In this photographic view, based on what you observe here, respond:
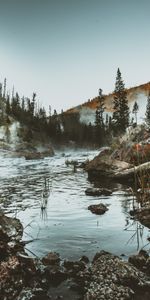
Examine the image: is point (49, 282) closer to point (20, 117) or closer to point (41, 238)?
point (41, 238)

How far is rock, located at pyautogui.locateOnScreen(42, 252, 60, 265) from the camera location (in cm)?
489

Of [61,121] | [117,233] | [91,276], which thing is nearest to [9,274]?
[91,276]

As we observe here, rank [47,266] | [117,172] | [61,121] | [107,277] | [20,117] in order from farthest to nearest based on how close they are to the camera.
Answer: [61,121] → [20,117] → [117,172] → [47,266] → [107,277]

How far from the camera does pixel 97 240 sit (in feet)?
20.2

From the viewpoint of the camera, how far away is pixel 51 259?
4930mm

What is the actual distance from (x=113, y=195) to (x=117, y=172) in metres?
4.09

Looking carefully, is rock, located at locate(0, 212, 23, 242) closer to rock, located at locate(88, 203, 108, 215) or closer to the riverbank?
rock, located at locate(88, 203, 108, 215)

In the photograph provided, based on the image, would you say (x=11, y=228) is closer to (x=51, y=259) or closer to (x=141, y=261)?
(x=51, y=259)

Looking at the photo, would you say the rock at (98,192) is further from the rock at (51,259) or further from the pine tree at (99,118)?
the pine tree at (99,118)

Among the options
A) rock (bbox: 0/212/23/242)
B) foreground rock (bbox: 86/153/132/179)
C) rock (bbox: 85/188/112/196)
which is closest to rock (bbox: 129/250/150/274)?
rock (bbox: 0/212/23/242)

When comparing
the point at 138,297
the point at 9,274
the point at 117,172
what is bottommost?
the point at 138,297

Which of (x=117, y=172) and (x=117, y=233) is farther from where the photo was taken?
(x=117, y=172)

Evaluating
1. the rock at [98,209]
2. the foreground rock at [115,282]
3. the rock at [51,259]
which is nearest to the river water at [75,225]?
the rock at [98,209]

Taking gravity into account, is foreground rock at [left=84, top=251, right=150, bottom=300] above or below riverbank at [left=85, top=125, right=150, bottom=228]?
below
